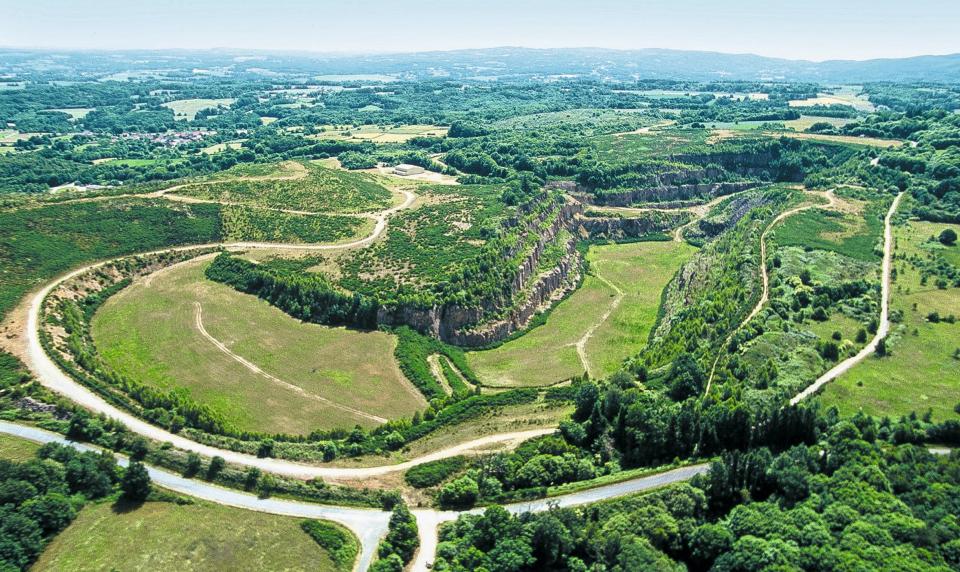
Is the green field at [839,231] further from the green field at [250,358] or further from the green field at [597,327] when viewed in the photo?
the green field at [250,358]

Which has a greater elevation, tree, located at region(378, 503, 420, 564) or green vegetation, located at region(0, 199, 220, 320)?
green vegetation, located at region(0, 199, 220, 320)

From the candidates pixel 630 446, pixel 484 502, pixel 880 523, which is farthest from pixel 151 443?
pixel 880 523

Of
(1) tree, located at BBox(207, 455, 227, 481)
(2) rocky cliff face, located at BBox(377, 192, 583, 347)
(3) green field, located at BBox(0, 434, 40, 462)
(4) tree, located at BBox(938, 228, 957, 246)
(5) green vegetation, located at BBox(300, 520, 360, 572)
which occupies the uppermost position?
(4) tree, located at BBox(938, 228, 957, 246)

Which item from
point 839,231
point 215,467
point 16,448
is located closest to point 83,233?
point 16,448

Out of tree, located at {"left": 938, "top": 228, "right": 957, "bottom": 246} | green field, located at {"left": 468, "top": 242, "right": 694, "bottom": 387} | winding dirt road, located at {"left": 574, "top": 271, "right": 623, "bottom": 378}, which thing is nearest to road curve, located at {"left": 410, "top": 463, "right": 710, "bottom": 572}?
green field, located at {"left": 468, "top": 242, "right": 694, "bottom": 387}

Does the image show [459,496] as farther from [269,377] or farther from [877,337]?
[877,337]

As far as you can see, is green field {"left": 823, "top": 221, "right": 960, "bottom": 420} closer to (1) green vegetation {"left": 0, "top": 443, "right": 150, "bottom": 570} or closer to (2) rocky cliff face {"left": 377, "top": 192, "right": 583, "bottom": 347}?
(2) rocky cliff face {"left": 377, "top": 192, "right": 583, "bottom": 347}

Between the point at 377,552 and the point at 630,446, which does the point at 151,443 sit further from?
the point at 630,446
